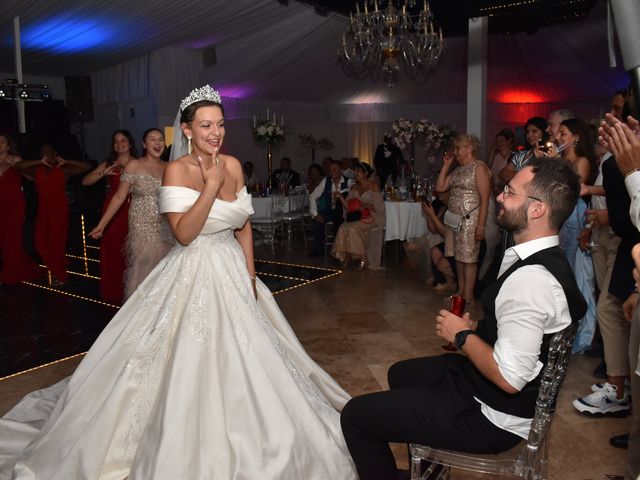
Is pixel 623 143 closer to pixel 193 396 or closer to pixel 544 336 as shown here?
pixel 544 336

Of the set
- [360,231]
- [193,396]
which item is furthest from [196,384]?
[360,231]

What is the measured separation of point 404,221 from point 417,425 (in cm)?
532

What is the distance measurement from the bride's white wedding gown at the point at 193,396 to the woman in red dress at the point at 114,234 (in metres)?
2.85

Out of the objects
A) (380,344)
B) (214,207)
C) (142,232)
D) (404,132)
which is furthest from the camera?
(404,132)

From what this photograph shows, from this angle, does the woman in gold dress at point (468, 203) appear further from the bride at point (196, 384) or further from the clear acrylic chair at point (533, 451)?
the clear acrylic chair at point (533, 451)

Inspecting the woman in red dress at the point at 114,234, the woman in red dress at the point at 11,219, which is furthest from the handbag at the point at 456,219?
the woman in red dress at the point at 11,219

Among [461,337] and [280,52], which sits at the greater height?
[280,52]

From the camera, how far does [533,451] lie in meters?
1.83

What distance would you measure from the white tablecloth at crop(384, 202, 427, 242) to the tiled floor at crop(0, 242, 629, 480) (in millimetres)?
420

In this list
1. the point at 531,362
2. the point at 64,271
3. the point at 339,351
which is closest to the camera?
the point at 531,362

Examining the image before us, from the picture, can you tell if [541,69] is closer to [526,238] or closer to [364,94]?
[364,94]

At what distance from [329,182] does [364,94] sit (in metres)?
7.88

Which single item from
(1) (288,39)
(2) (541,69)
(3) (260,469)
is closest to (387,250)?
(1) (288,39)

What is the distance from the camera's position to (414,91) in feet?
49.4
